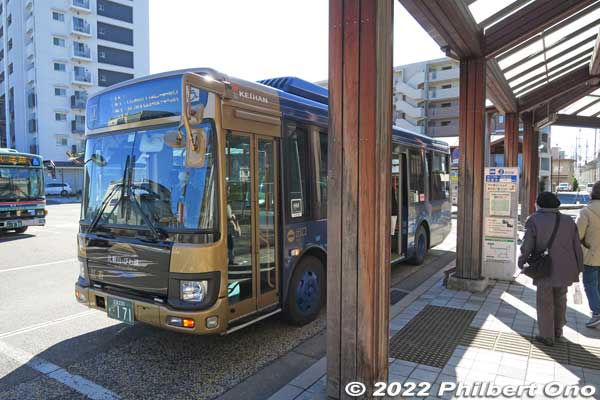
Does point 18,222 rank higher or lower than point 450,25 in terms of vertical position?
lower

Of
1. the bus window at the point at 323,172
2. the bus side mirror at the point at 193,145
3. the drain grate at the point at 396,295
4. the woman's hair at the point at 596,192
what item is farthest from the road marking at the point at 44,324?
the woman's hair at the point at 596,192

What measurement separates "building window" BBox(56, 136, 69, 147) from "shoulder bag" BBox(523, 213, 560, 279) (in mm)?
52320

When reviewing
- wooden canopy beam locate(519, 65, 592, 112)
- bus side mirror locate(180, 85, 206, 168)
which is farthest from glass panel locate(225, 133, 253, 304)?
wooden canopy beam locate(519, 65, 592, 112)

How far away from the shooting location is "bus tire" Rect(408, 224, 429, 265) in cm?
905

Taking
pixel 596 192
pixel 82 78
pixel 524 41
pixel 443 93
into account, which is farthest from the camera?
pixel 443 93

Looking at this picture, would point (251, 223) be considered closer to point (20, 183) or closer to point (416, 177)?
point (416, 177)

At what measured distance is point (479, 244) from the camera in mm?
6883

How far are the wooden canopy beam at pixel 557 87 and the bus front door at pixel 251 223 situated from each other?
9495 mm

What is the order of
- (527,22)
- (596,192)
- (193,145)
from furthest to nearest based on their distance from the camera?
1. (527,22)
2. (596,192)
3. (193,145)

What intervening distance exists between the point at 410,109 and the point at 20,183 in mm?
52036

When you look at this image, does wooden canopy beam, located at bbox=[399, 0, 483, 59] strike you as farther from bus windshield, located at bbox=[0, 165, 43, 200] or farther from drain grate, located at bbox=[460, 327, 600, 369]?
bus windshield, located at bbox=[0, 165, 43, 200]

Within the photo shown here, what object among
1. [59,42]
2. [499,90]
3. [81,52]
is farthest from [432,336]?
[59,42]

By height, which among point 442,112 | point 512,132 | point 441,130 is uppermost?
point 442,112

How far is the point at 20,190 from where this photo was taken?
1352cm
